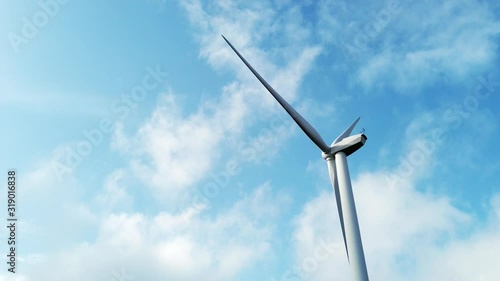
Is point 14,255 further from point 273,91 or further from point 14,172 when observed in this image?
point 273,91

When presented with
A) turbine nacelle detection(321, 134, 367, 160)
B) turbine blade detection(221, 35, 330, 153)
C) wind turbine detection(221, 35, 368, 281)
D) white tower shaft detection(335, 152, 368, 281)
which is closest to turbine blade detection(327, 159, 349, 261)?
wind turbine detection(221, 35, 368, 281)

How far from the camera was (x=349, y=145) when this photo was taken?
35.7 m

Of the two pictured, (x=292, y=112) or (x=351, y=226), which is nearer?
(x=351, y=226)

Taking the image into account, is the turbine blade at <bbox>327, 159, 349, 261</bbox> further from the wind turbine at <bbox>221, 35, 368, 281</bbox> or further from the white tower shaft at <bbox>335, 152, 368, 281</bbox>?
the white tower shaft at <bbox>335, 152, 368, 281</bbox>

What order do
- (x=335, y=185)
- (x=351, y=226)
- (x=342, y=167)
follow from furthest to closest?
(x=335, y=185) < (x=342, y=167) < (x=351, y=226)

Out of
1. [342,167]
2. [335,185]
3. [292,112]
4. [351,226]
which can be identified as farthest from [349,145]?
[351,226]

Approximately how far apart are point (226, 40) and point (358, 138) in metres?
13.4

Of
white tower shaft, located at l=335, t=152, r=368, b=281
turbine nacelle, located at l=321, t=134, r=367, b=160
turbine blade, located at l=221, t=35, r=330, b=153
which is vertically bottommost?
white tower shaft, located at l=335, t=152, r=368, b=281

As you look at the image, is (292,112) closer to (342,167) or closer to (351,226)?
(342,167)

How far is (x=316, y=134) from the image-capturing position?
119 feet

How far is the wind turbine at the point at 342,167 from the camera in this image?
3025cm

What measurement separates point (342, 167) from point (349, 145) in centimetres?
206

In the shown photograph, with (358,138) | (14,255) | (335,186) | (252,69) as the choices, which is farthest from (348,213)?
(14,255)

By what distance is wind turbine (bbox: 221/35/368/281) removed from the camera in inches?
1191
